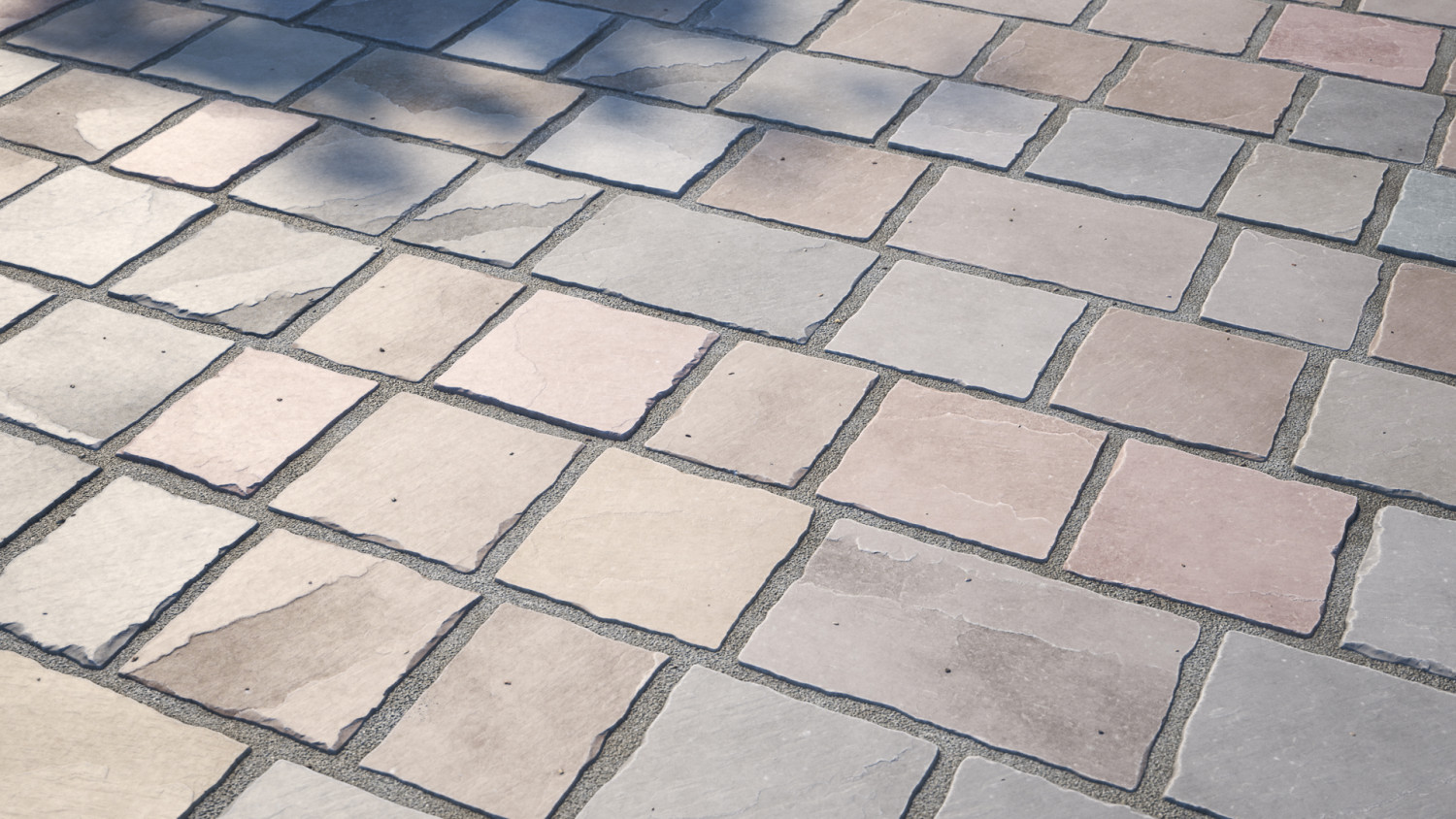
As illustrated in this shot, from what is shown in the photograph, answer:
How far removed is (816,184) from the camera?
310 cm

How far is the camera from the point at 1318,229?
9.56ft

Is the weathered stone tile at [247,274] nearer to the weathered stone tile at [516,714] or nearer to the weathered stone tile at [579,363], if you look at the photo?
the weathered stone tile at [579,363]

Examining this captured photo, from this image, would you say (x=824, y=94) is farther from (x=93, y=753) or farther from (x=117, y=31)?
(x=93, y=753)

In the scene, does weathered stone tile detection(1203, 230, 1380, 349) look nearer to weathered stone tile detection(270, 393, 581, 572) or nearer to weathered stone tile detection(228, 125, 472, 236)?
weathered stone tile detection(270, 393, 581, 572)

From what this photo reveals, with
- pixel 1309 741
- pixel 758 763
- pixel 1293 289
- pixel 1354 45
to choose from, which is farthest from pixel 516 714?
pixel 1354 45

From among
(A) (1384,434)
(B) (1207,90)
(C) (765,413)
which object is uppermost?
(C) (765,413)

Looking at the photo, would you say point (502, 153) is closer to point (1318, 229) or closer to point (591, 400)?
point (591, 400)

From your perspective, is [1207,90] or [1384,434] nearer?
[1384,434]

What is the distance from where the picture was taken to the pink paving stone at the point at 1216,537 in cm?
210

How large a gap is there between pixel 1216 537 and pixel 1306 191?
1242 mm

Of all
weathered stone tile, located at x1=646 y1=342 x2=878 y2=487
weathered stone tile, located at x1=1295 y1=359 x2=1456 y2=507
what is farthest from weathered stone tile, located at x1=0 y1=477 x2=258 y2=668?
weathered stone tile, located at x1=1295 y1=359 x2=1456 y2=507

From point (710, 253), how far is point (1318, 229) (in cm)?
138

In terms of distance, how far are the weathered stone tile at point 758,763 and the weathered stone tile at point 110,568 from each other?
2.75 ft

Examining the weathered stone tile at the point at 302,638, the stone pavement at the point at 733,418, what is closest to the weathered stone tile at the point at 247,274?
the stone pavement at the point at 733,418
